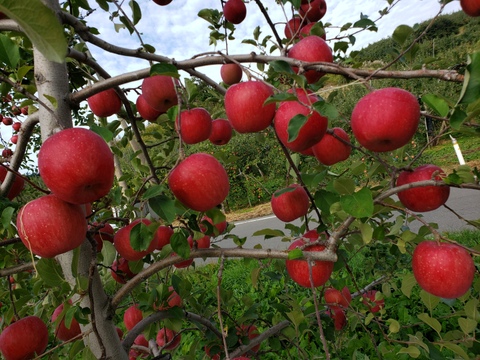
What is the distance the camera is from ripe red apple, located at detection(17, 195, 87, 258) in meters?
0.66

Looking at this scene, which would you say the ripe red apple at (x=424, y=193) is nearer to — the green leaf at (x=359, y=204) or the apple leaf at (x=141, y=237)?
the green leaf at (x=359, y=204)

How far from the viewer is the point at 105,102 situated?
109cm

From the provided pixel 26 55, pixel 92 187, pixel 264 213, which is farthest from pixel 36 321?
pixel 264 213

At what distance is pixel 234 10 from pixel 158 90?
2.23ft

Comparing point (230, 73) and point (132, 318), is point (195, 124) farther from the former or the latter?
point (132, 318)

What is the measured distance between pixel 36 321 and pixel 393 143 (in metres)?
1.14

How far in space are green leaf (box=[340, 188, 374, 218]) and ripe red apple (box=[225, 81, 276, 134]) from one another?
25 centimetres

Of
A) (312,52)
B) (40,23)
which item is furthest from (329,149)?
(40,23)

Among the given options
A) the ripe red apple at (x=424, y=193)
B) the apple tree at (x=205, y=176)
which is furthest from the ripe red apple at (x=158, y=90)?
the ripe red apple at (x=424, y=193)

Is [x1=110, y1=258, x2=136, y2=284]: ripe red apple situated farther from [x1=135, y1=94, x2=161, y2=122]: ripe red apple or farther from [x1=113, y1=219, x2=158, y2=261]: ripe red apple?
[x1=135, y1=94, x2=161, y2=122]: ripe red apple

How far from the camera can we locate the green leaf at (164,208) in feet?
2.24

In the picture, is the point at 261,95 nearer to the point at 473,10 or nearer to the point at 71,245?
the point at 71,245

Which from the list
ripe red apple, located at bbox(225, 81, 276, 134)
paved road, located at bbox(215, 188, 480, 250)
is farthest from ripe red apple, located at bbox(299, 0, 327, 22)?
paved road, located at bbox(215, 188, 480, 250)

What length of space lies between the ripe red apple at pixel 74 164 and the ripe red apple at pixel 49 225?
0.04 metres
